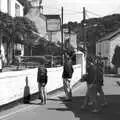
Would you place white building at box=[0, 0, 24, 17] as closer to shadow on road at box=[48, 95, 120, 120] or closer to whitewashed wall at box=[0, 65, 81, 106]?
whitewashed wall at box=[0, 65, 81, 106]

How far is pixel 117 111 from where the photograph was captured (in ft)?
42.8

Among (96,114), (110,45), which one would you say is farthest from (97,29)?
(96,114)

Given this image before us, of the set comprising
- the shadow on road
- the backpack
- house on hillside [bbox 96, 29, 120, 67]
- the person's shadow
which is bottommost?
the shadow on road

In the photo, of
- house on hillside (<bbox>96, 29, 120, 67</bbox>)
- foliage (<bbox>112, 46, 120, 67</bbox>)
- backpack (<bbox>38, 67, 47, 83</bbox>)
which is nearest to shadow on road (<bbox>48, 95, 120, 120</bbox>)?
backpack (<bbox>38, 67, 47, 83</bbox>)

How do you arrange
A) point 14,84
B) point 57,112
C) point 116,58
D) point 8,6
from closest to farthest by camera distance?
point 57,112
point 14,84
point 8,6
point 116,58

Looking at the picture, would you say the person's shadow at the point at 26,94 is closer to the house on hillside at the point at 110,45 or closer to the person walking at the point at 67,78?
the person walking at the point at 67,78

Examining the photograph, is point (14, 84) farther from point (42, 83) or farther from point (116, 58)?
point (116, 58)

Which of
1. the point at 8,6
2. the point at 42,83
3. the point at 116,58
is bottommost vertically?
the point at 116,58

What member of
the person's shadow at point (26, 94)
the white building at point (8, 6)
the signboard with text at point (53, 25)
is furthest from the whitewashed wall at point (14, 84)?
the white building at point (8, 6)

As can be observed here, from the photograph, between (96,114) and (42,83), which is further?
(42,83)

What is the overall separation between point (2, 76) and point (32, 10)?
65358mm

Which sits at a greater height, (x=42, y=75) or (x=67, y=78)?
(x=42, y=75)

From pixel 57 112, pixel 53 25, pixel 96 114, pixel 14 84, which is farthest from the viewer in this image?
pixel 53 25

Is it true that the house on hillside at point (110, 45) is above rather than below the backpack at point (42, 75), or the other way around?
above
